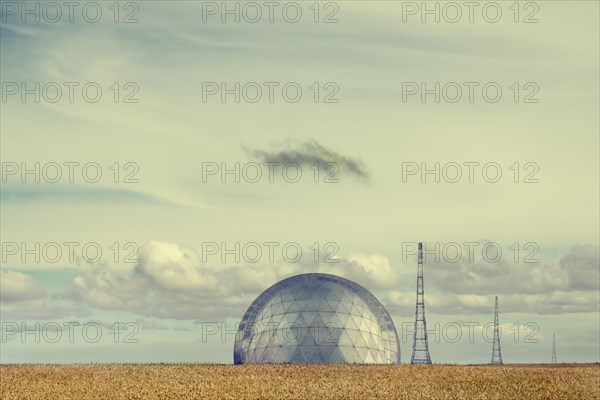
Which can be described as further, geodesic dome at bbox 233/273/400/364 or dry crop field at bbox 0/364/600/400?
geodesic dome at bbox 233/273/400/364

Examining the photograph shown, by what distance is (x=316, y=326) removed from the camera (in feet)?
219

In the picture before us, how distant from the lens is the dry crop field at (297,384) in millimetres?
32625

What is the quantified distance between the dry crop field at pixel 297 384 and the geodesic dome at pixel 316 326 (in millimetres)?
18479

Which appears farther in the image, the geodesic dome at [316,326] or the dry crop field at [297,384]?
the geodesic dome at [316,326]

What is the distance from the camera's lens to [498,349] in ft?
311

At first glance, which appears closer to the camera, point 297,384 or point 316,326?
point 297,384

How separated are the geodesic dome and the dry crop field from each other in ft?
60.6

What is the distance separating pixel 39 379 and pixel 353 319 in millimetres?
33539

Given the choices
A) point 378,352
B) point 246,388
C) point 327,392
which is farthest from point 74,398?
point 378,352

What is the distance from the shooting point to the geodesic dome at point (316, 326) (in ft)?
218

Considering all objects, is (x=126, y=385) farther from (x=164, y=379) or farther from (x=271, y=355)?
(x=271, y=355)

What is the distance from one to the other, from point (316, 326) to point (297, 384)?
3064 centimetres

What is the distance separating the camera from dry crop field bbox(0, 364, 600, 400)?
107 feet

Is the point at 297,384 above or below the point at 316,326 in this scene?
above
